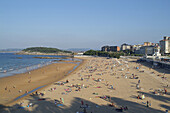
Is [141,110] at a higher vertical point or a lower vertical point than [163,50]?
lower

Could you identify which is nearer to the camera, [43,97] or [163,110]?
[163,110]

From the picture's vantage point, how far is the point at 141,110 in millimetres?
10297

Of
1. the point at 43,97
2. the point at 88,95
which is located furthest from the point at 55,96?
the point at 88,95

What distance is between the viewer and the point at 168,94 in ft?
45.1

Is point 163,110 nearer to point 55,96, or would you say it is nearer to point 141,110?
point 141,110

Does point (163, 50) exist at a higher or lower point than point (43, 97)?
higher

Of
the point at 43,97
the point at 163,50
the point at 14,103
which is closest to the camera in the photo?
the point at 14,103

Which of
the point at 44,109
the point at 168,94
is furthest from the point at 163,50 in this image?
the point at 44,109

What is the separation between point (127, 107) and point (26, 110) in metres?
6.74

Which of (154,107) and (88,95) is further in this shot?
(88,95)

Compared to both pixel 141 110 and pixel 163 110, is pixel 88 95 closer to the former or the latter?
pixel 141 110

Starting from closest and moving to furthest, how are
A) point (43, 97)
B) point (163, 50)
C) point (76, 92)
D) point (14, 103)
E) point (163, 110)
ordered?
1. point (163, 110)
2. point (14, 103)
3. point (43, 97)
4. point (76, 92)
5. point (163, 50)

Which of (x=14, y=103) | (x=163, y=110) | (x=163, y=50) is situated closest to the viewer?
(x=163, y=110)

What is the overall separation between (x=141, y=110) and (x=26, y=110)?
24.6ft
